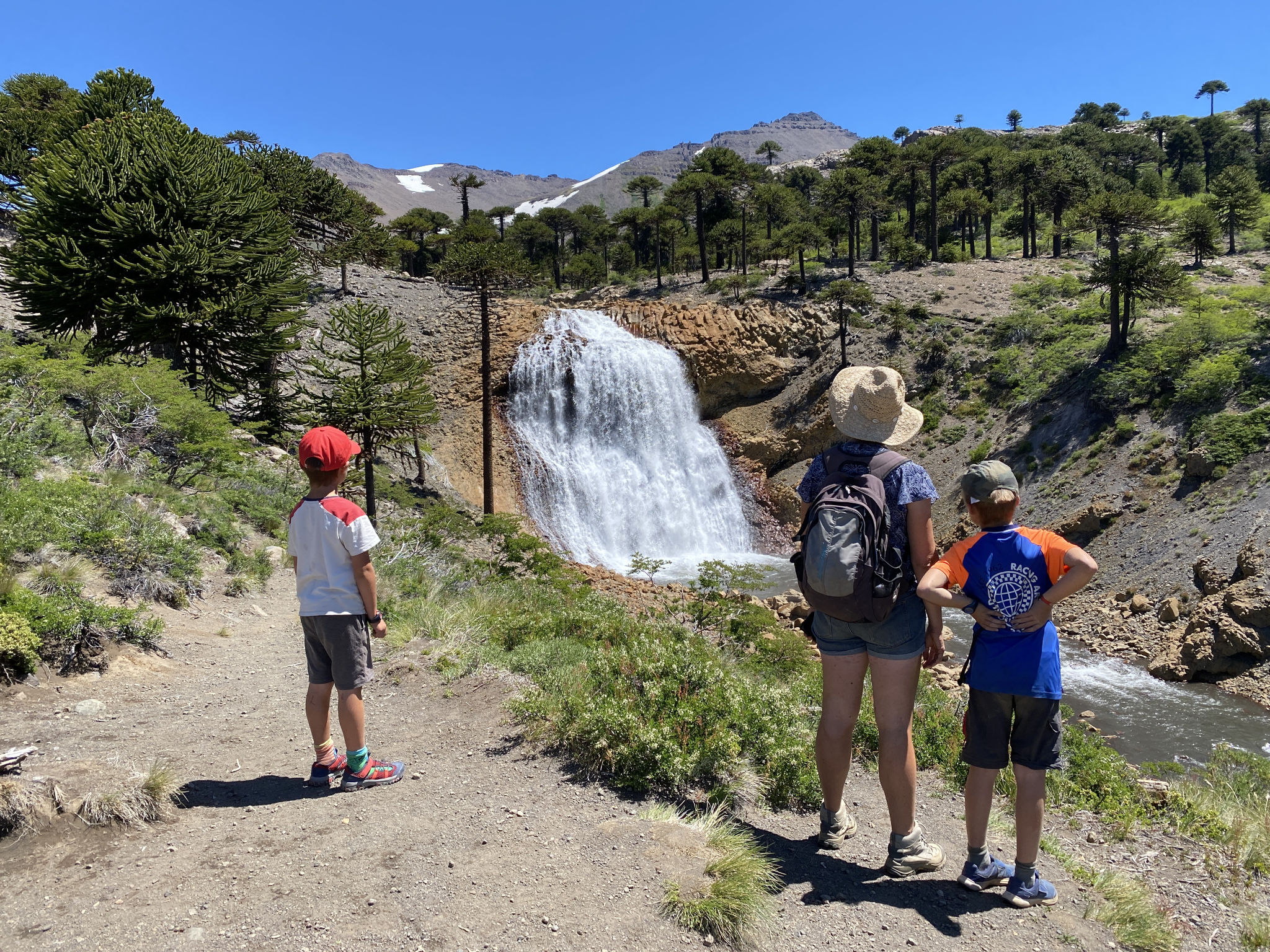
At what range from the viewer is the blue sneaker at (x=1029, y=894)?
10.4 ft

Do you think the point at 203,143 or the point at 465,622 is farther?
the point at 203,143

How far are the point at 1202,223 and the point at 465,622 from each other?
43355 mm

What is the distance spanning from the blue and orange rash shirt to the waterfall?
2250 cm

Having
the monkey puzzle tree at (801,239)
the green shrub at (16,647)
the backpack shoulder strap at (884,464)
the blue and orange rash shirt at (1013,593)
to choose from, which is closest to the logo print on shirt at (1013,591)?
the blue and orange rash shirt at (1013,593)

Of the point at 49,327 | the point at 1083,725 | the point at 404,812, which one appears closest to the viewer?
the point at 404,812

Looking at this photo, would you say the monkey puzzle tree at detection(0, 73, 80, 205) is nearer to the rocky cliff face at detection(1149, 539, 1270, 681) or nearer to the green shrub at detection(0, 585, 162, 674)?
the green shrub at detection(0, 585, 162, 674)

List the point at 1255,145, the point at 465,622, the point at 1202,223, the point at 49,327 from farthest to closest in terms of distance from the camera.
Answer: the point at 1255,145, the point at 1202,223, the point at 49,327, the point at 465,622

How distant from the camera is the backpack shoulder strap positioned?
130 inches

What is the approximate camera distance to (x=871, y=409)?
11.4 feet

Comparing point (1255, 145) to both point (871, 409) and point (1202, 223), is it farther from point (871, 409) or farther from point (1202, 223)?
point (871, 409)

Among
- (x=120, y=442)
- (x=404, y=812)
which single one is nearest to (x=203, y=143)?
(x=120, y=442)

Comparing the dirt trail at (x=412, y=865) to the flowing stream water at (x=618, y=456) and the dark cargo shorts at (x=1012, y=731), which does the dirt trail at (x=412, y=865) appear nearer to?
the dark cargo shorts at (x=1012, y=731)

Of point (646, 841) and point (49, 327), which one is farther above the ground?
point (49, 327)

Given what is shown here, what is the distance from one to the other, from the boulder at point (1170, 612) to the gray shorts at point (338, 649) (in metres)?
16.9
